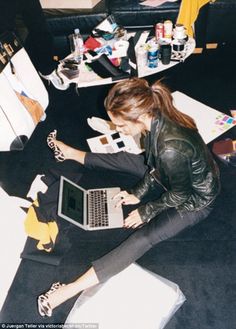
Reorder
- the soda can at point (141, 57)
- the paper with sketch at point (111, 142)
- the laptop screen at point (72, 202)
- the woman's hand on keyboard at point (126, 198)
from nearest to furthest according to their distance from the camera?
1. the laptop screen at point (72, 202)
2. the woman's hand on keyboard at point (126, 198)
3. the paper with sketch at point (111, 142)
4. the soda can at point (141, 57)

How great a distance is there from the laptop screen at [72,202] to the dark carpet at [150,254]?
6.3 inches

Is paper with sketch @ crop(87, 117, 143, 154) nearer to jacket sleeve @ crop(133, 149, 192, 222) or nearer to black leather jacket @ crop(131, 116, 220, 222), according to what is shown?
jacket sleeve @ crop(133, 149, 192, 222)

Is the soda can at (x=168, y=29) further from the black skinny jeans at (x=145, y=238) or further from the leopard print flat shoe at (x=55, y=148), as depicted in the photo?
the black skinny jeans at (x=145, y=238)

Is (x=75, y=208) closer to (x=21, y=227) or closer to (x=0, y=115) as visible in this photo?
(x=21, y=227)

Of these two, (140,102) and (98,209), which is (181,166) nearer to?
(140,102)

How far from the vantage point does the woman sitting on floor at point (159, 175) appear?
4.97 feet

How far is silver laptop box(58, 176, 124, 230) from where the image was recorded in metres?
1.96

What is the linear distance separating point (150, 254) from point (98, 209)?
0.44m

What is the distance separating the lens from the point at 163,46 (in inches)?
106

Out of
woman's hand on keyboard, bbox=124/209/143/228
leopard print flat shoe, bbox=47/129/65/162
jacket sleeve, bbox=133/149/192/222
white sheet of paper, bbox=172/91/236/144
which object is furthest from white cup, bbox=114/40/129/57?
woman's hand on keyboard, bbox=124/209/143/228

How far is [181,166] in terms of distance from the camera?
151 centimetres

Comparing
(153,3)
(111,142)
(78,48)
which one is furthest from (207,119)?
(153,3)

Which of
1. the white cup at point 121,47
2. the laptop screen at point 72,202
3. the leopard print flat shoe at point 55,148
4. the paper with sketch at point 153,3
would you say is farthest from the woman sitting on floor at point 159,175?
the paper with sketch at point 153,3

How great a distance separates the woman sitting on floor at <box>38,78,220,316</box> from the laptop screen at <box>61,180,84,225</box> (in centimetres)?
26
